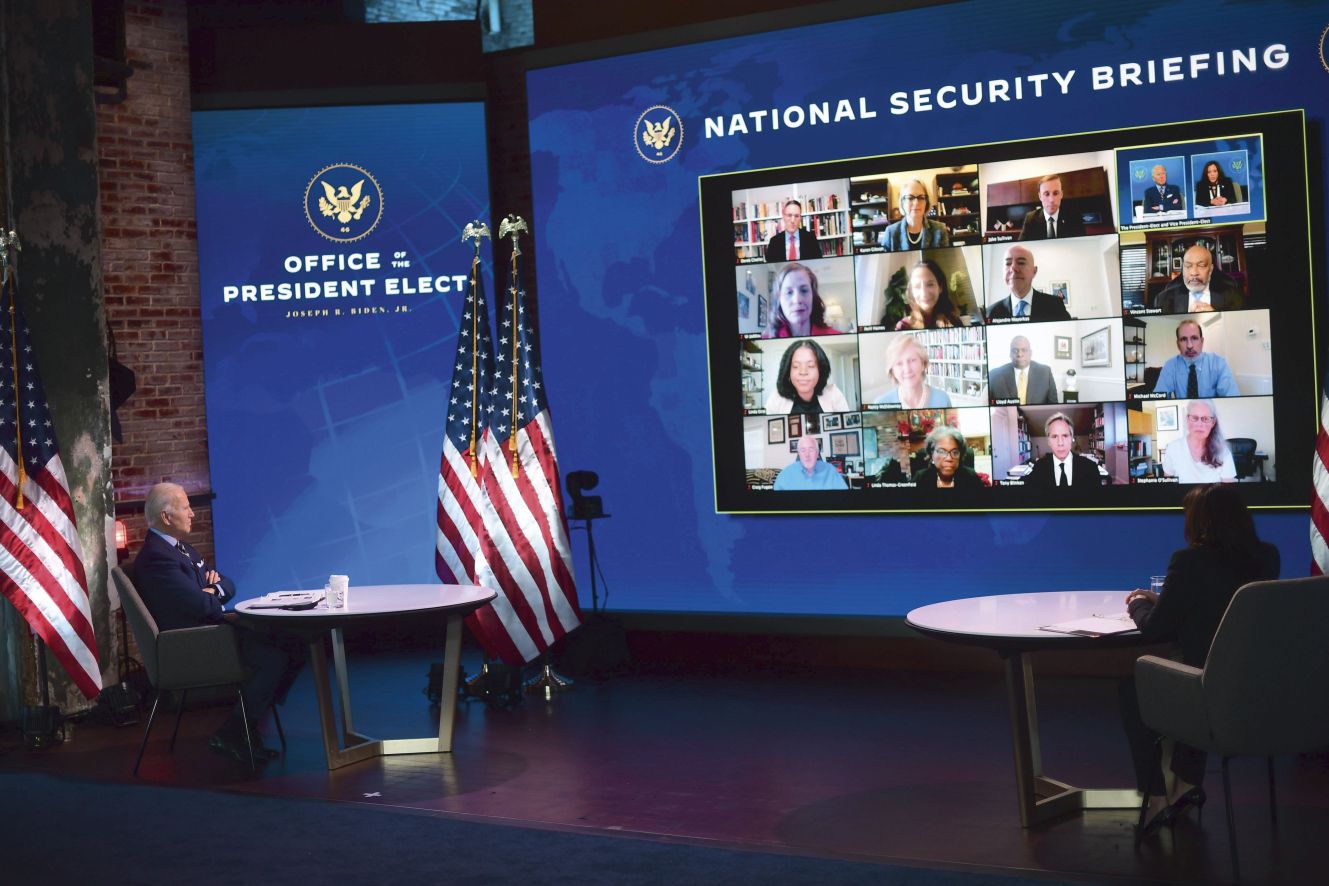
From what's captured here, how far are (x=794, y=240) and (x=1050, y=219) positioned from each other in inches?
56.6

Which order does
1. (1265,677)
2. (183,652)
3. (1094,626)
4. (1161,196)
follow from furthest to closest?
(1161,196)
(183,652)
(1094,626)
(1265,677)

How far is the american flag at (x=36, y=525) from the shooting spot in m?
6.81

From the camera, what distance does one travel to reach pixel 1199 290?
23.1ft

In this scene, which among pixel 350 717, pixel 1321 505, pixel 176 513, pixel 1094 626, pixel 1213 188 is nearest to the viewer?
pixel 1094 626

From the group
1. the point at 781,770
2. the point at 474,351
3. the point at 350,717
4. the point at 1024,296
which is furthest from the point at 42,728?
the point at 1024,296

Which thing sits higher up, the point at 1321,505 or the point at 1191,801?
the point at 1321,505

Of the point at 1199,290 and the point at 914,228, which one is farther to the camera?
the point at 914,228

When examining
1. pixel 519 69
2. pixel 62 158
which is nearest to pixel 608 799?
pixel 62 158

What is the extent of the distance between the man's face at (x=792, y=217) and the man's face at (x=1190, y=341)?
7.09 ft

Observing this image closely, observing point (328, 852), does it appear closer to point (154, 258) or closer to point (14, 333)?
point (14, 333)

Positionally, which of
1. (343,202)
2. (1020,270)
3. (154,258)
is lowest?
(1020,270)

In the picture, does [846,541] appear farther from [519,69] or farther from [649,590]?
[519,69]

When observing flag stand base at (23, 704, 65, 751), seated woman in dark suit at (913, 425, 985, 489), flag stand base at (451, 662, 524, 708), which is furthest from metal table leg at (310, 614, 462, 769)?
seated woman in dark suit at (913, 425, 985, 489)

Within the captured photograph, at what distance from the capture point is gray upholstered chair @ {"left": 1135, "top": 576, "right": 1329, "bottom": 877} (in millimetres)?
4215
